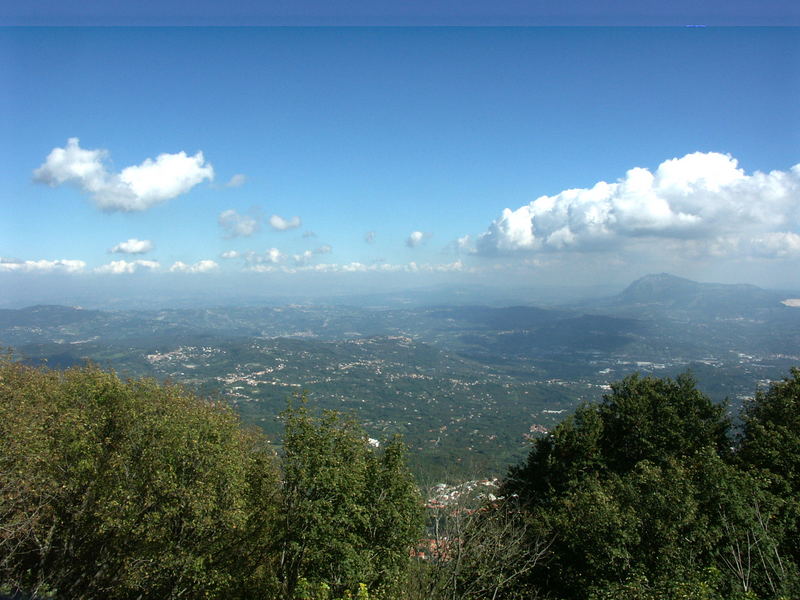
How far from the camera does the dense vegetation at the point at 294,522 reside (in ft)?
42.0

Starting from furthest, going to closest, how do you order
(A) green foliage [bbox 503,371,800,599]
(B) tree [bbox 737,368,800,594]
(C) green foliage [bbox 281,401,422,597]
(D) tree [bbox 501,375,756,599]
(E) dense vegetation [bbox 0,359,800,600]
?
1. (B) tree [bbox 737,368,800,594]
2. (D) tree [bbox 501,375,756,599]
3. (C) green foliage [bbox 281,401,422,597]
4. (E) dense vegetation [bbox 0,359,800,600]
5. (A) green foliage [bbox 503,371,800,599]

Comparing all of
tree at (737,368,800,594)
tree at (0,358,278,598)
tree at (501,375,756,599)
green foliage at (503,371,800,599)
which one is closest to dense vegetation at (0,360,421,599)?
tree at (0,358,278,598)

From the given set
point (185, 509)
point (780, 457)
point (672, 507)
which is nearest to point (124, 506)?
point (185, 509)

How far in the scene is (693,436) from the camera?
24.6 metres

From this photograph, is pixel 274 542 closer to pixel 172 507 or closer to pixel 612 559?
pixel 172 507

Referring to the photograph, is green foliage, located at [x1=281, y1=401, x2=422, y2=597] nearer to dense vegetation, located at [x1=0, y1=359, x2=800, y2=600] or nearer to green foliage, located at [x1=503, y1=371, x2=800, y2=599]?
dense vegetation, located at [x1=0, y1=359, x2=800, y2=600]

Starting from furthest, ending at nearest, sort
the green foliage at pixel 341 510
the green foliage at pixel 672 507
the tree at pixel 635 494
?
1. the tree at pixel 635 494
2. the green foliage at pixel 341 510
3. the green foliage at pixel 672 507

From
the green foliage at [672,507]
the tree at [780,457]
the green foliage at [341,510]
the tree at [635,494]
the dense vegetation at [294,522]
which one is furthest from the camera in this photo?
the tree at [780,457]

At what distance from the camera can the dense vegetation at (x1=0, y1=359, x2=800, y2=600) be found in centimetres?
1279

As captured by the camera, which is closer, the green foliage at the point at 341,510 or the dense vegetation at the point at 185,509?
the dense vegetation at the point at 185,509

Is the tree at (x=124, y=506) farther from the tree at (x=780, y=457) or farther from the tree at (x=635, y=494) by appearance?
the tree at (x=780, y=457)

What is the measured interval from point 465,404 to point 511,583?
13977 centimetres

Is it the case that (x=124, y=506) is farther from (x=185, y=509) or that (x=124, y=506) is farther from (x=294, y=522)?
(x=294, y=522)

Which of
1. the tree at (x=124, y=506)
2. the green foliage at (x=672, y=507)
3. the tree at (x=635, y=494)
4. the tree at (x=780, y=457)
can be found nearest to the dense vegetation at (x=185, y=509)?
the tree at (x=124, y=506)
